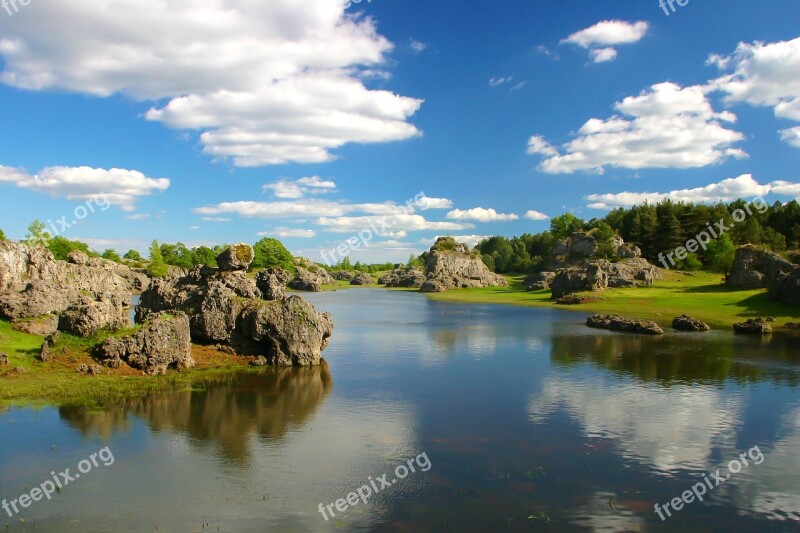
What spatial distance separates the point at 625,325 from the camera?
66.5 metres

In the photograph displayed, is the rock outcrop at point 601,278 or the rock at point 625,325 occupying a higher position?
the rock outcrop at point 601,278

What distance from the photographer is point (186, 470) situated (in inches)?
853

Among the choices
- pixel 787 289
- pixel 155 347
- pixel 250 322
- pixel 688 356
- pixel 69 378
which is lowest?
pixel 688 356

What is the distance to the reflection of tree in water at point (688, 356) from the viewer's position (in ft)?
131

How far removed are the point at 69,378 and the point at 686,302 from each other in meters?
84.4

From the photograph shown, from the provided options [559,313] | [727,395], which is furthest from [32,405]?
[559,313]

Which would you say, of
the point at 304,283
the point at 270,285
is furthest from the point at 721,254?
the point at 304,283

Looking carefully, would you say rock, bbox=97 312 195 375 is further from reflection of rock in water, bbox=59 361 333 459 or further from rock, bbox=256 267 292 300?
rock, bbox=256 267 292 300

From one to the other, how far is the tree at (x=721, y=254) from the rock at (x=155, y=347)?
109799mm

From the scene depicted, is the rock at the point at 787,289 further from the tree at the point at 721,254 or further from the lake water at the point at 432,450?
the lake water at the point at 432,450

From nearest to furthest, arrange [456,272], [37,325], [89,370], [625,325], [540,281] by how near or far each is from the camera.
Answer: [89,370] < [37,325] < [625,325] < [540,281] < [456,272]

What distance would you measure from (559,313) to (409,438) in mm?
68073

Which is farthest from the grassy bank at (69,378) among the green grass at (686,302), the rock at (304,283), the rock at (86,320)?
the rock at (304,283)

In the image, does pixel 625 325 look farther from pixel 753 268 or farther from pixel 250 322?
pixel 250 322
